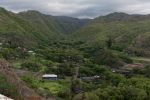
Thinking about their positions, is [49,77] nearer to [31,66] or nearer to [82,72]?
[31,66]

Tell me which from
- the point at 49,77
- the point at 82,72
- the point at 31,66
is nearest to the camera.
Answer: the point at 49,77

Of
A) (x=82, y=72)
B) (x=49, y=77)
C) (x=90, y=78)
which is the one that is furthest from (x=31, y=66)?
(x=90, y=78)

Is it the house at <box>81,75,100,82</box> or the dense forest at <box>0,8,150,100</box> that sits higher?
the dense forest at <box>0,8,150,100</box>

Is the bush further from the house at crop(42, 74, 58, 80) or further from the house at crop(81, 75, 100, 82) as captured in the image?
the house at crop(81, 75, 100, 82)

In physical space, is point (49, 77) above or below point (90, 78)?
above

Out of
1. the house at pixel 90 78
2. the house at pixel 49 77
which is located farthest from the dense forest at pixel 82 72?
the house at pixel 49 77

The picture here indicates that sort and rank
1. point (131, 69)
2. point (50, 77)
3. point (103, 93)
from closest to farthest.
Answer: point (103, 93)
point (50, 77)
point (131, 69)

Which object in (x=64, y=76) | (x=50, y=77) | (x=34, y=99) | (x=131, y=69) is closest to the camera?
(x=34, y=99)

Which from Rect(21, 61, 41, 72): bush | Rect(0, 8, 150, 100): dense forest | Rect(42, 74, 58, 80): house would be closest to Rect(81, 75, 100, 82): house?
Rect(0, 8, 150, 100): dense forest

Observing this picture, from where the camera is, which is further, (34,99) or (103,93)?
(103,93)

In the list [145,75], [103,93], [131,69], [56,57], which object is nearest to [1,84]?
[103,93]

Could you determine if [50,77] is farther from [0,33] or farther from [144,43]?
[144,43]
